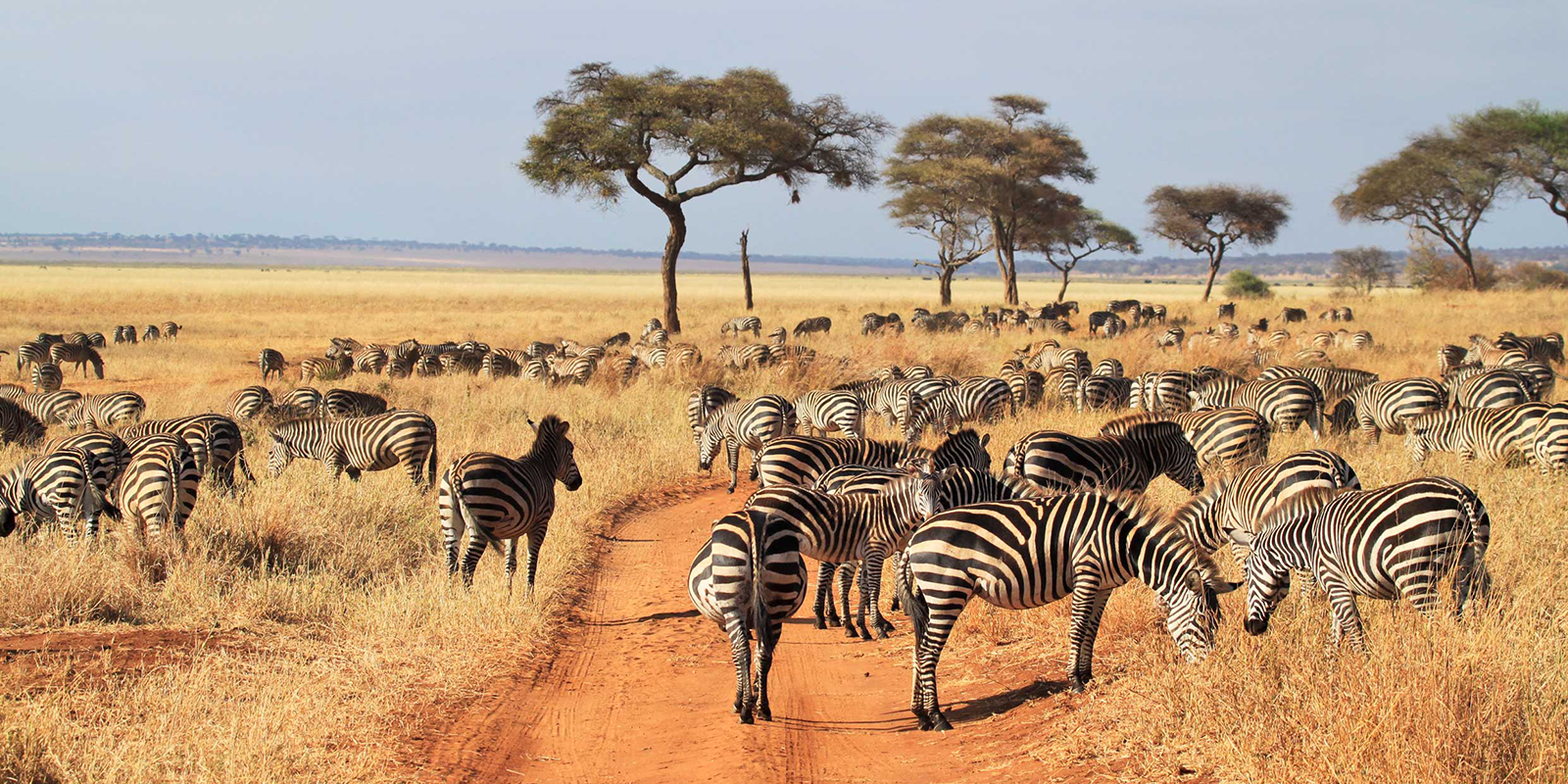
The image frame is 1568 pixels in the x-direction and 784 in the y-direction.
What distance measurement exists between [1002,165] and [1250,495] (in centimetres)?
3815

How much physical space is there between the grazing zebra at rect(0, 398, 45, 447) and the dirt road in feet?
32.1

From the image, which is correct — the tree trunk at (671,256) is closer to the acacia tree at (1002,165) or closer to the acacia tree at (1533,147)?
the acacia tree at (1002,165)

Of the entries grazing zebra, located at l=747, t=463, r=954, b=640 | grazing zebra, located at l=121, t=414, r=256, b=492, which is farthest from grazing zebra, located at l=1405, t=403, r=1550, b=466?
grazing zebra, located at l=121, t=414, r=256, b=492

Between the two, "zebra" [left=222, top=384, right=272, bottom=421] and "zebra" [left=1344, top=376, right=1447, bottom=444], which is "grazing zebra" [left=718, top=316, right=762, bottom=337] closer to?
"zebra" [left=222, top=384, right=272, bottom=421]

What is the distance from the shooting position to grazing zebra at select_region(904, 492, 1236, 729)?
5.68 m

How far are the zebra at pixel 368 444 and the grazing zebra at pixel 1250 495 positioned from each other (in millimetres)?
7053

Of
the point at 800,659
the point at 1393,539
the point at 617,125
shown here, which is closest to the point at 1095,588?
the point at 1393,539

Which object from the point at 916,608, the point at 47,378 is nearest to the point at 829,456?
the point at 916,608

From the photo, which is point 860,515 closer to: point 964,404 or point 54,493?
point 54,493

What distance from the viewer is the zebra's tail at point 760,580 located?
235 inches

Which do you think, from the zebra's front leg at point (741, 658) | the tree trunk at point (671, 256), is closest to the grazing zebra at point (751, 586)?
the zebra's front leg at point (741, 658)

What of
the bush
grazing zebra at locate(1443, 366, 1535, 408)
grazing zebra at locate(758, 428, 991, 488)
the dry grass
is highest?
the bush

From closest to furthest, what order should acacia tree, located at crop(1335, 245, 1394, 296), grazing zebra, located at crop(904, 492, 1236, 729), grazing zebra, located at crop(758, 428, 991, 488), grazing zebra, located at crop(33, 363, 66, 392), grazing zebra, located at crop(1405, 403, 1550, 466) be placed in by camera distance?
1. grazing zebra, located at crop(904, 492, 1236, 729)
2. grazing zebra, located at crop(758, 428, 991, 488)
3. grazing zebra, located at crop(1405, 403, 1550, 466)
4. grazing zebra, located at crop(33, 363, 66, 392)
5. acacia tree, located at crop(1335, 245, 1394, 296)

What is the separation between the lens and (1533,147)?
41344 mm
